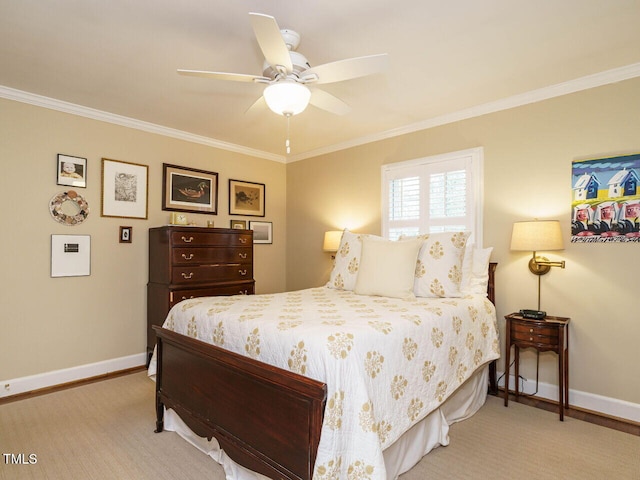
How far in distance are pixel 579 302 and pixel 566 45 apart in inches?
77.1

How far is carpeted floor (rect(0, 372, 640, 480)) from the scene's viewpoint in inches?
81.0

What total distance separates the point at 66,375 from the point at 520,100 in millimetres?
4964

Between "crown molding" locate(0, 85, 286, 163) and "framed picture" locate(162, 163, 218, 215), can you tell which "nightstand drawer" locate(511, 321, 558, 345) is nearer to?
"framed picture" locate(162, 163, 218, 215)

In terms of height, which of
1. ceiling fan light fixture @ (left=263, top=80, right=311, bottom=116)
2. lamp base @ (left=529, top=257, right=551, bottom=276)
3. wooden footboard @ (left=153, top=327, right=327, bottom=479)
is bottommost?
wooden footboard @ (left=153, top=327, right=327, bottom=479)

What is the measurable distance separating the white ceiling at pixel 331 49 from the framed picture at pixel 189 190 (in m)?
0.76

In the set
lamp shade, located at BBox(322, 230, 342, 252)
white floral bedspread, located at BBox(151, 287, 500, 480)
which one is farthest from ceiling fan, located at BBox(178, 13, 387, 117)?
lamp shade, located at BBox(322, 230, 342, 252)

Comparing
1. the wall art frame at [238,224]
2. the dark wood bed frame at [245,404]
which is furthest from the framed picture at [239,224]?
the dark wood bed frame at [245,404]

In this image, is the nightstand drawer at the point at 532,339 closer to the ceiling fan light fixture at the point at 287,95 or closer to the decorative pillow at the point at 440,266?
the decorative pillow at the point at 440,266

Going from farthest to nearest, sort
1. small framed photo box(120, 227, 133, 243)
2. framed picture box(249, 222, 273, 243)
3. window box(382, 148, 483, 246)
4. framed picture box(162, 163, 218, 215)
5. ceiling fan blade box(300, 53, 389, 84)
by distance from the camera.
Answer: framed picture box(249, 222, 273, 243) → framed picture box(162, 163, 218, 215) → small framed photo box(120, 227, 133, 243) → window box(382, 148, 483, 246) → ceiling fan blade box(300, 53, 389, 84)

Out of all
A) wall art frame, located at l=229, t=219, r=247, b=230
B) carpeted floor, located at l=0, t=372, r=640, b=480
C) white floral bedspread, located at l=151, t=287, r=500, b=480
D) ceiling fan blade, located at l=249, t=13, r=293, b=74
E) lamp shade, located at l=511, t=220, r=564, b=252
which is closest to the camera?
white floral bedspread, located at l=151, t=287, r=500, b=480

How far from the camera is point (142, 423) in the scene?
2.65 m

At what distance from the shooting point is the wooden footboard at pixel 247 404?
5.04ft

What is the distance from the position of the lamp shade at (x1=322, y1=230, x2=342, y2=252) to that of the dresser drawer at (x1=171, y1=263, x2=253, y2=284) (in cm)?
98

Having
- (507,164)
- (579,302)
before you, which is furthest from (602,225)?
(507,164)
